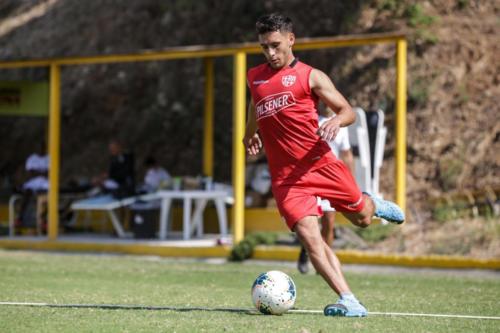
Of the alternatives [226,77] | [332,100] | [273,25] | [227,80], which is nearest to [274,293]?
[332,100]

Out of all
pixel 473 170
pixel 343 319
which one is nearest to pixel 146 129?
pixel 473 170

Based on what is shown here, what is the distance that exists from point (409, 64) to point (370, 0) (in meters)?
3.05

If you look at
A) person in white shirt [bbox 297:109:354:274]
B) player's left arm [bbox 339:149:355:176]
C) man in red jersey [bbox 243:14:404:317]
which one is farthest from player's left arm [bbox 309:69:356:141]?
player's left arm [bbox 339:149:355:176]

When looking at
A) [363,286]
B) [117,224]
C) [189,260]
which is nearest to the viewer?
[363,286]

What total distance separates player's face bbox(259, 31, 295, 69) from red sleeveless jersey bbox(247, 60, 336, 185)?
0.35 ft

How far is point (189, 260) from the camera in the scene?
60.1 feet

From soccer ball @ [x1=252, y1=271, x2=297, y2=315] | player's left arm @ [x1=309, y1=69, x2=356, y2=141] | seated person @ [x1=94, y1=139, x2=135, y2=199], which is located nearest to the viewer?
player's left arm @ [x1=309, y1=69, x2=356, y2=141]

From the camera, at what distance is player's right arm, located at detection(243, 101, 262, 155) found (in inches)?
369

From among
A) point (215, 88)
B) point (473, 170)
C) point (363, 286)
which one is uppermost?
point (215, 88)

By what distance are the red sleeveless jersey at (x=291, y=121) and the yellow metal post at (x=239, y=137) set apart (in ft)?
29.4

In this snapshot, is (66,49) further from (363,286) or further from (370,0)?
(363,286)

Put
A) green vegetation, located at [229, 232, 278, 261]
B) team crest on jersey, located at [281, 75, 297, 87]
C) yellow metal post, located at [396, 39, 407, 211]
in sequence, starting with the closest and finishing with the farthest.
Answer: team crest on jersey, located at [281, 75, 297, 87] < yellow metal post, located at [396, 39, 407, 211] < green vegetation, located at [229, 232, 278, 261]

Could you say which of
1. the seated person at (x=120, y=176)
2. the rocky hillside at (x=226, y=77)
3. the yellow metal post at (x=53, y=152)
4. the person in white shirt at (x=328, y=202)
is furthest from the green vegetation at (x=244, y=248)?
the rocky hillside at (x=226, y=77)

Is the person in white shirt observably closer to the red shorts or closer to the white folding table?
the red shorts
